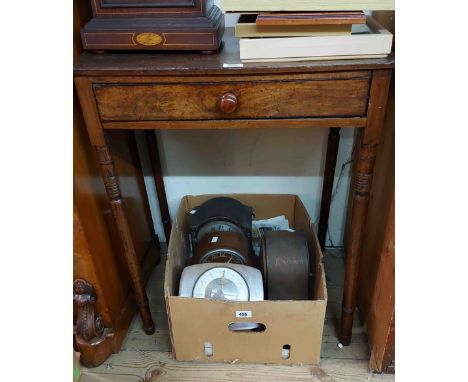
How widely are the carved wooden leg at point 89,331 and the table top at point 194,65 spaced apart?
0.55 metres

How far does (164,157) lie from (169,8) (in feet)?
2.07

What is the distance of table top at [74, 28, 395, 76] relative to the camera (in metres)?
0.81

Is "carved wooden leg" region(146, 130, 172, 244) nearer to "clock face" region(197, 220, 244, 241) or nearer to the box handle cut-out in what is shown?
"clock face" region(197, 220, 244, 241)

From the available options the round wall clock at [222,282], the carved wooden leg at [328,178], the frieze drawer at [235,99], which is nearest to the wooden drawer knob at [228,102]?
the frieze drawer at [235,99]

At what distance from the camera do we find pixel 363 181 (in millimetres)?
949

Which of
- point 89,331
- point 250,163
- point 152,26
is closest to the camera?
point 152,26

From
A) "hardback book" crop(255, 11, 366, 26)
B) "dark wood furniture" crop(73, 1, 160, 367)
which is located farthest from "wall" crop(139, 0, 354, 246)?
"hardback book" crop(255, 11, 366, 26)

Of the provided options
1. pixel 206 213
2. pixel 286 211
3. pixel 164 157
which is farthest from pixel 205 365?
pixel 164 157

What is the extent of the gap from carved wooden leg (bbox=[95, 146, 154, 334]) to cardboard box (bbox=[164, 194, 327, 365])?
10 centimetres

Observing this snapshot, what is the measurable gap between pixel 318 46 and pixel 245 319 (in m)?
0.65

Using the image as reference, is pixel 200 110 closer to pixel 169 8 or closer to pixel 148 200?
pixel 169 8

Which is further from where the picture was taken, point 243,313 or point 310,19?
point 243,313

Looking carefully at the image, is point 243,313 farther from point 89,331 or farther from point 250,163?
point 250,163

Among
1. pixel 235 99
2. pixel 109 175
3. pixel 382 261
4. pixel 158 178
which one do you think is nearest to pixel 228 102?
pixel 235 99
